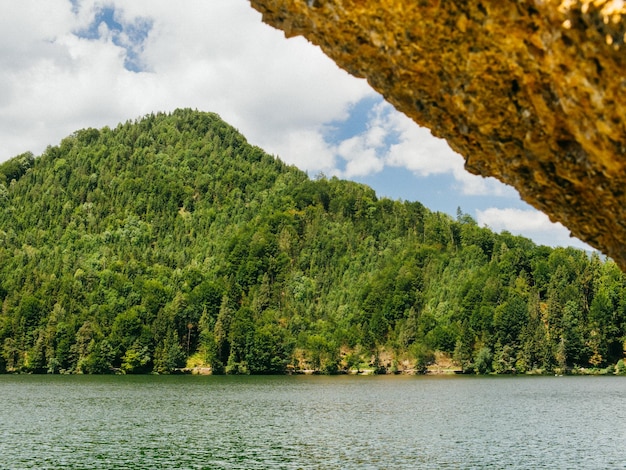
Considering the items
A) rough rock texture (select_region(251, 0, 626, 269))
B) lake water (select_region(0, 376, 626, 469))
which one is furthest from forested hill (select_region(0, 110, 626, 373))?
rough rock texture (select_region(251, 0, 626, 269))

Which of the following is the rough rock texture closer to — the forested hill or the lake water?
the lake water

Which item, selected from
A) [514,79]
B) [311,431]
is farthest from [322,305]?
[514,79]

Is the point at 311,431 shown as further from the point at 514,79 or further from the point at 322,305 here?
the point at 322,305

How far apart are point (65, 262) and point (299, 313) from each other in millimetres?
72851

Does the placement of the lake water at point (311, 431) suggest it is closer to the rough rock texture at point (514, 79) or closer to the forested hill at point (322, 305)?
the rough rock texture at point (514, 79)

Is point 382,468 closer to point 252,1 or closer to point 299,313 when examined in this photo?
point 252,1

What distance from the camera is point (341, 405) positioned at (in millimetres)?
60688

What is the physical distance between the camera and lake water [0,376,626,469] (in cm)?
3152

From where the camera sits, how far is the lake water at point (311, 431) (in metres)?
31.5

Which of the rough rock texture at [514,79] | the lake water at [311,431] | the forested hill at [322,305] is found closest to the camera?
the rough rock texture at [514,79]

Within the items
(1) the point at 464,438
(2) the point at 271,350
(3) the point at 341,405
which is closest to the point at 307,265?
(2) the point at 271,350

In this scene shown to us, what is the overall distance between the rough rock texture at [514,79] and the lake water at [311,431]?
78.4 ft

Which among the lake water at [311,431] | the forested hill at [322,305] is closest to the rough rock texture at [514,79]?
the lake water at [311,431]

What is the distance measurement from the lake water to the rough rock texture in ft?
78.4
